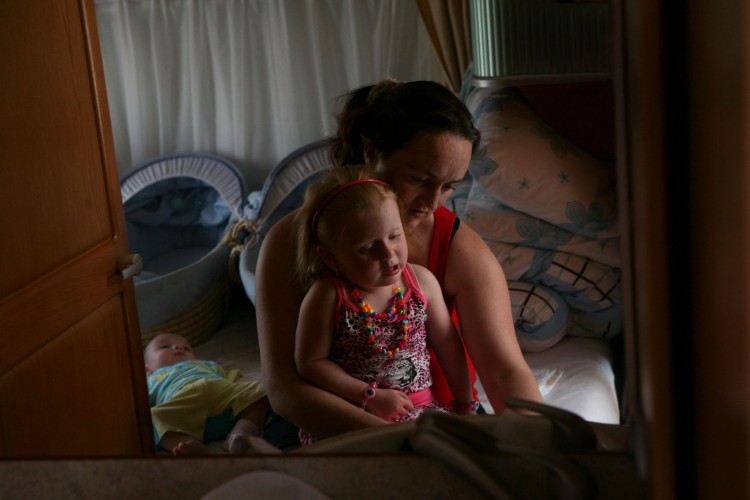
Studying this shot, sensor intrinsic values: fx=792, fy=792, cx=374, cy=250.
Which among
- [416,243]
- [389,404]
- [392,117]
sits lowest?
[389,404]

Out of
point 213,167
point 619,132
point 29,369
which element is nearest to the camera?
point 619,132

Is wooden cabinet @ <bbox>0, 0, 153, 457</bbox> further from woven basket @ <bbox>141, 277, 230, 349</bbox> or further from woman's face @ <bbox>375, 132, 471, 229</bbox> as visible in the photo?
woman's face @ <bbox>375, 132, 471, 229</bbox>

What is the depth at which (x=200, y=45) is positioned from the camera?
71 cm

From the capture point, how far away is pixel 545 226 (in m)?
1.14

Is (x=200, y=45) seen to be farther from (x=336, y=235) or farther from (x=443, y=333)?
(x=443, y=333)

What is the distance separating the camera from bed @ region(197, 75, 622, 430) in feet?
1.99

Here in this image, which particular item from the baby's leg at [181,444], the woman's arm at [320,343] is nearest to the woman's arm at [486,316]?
the woman's arm at [320,343]

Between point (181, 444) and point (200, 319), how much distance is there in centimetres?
11

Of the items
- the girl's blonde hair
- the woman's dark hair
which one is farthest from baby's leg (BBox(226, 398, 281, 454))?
the woman's dark hair

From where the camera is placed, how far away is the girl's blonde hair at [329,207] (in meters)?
0.65

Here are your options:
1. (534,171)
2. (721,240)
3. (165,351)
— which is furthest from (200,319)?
(534,171)

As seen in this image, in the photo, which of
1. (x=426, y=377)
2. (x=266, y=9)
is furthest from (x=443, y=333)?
(x=266, y=9)

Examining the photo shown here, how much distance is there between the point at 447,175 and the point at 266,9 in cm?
21

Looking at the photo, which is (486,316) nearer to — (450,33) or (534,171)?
(450,33)
